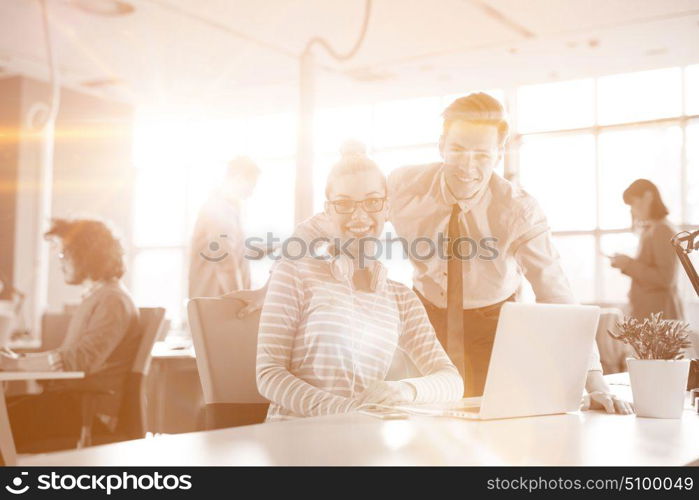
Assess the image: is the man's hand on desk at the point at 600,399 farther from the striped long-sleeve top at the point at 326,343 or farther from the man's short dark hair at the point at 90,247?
the man's short dark hair at the point at 90,247

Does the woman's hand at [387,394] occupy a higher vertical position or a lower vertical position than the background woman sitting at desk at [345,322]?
lower

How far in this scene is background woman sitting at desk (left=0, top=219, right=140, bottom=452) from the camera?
9.65ft

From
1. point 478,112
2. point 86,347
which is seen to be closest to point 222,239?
point 86,347

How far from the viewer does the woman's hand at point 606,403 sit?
151 cm

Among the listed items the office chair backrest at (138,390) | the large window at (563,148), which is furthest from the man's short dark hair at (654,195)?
the office chair backrest at (138,390)

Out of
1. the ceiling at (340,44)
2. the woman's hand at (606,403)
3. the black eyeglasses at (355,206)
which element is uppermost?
the ceiling at (340,44)

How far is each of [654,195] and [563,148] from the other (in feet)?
13.1

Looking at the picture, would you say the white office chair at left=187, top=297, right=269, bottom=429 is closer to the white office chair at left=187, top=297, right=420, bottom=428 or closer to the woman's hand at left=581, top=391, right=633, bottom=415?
the white office chair at left=187, top=297, right=420, bottom=428

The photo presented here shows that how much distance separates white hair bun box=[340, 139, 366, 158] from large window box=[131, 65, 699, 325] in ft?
15.2

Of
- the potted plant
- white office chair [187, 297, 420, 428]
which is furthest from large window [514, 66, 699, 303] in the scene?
the potted plant

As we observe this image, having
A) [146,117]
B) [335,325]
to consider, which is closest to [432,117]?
[146,117]

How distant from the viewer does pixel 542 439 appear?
1.14 meters

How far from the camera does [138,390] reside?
303 centimetres

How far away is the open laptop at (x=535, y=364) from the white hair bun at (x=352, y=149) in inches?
23.8
